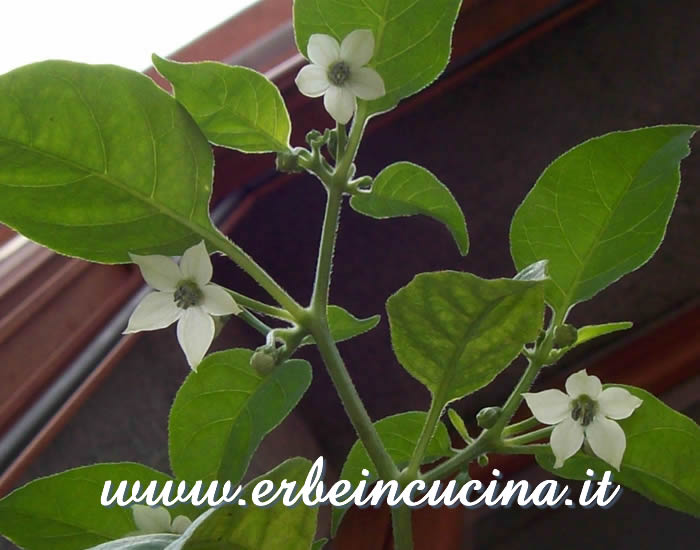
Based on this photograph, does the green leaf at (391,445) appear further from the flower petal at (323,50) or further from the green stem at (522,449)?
the flower petal at (323,50)

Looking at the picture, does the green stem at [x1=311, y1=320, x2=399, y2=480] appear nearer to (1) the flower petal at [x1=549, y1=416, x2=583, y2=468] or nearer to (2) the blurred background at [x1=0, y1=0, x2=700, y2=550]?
(1) the flower petal at [x1=549, y1=416, x2=583, y2=468]

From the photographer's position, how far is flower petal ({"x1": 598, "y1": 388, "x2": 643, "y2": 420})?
13.4 inches

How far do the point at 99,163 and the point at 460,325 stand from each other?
0.19m

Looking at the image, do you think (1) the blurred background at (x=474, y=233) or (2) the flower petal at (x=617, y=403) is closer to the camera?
(2) the flower petal at (x=617, y=403)

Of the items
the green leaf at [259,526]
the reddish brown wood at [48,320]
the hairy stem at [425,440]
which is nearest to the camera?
the green leaf at [259,526]

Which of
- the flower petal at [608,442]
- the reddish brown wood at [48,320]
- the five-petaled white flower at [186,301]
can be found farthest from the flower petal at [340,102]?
the reddish brown wood at [48,320]

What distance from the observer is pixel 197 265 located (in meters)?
0.34

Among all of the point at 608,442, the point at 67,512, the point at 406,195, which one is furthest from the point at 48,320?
the point at 608,442

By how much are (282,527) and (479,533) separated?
0.66 m

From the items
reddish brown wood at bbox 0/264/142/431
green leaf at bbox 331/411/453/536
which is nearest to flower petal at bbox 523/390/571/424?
green leaf at bbox 331/411/453/536

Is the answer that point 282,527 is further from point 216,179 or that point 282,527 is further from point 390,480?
point 216,179

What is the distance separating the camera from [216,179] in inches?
34.5

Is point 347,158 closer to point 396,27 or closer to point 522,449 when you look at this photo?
point 396,27

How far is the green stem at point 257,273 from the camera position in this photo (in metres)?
0.37
